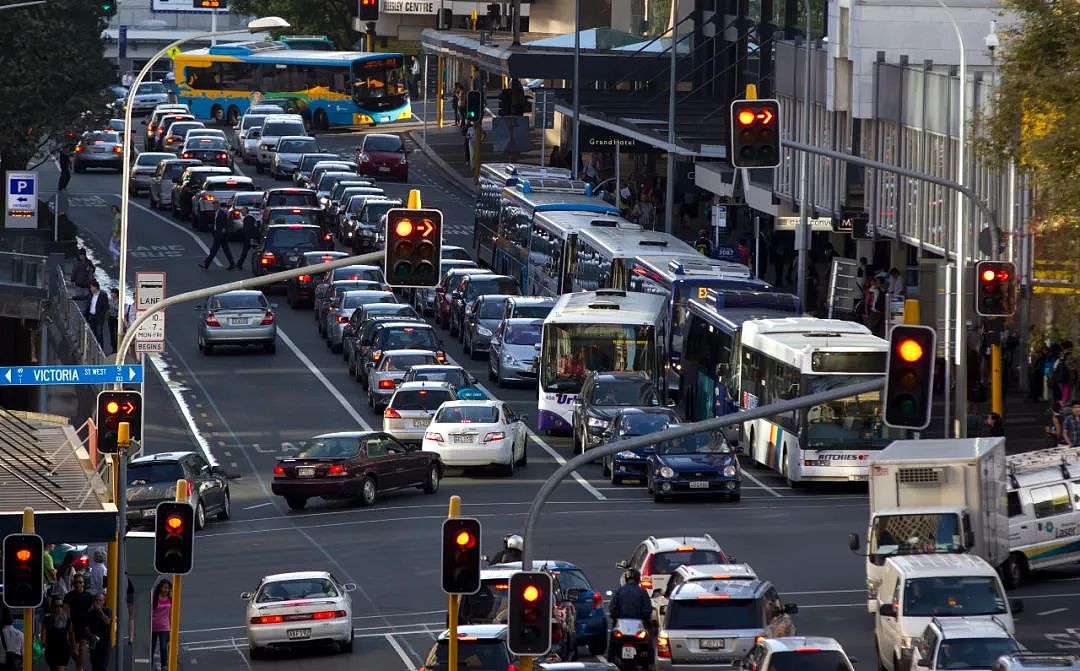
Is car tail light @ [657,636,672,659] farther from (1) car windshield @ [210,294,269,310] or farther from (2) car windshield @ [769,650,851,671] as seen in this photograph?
(1) car windshield @ [210,294,269,310]

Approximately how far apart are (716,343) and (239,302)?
42.5ft

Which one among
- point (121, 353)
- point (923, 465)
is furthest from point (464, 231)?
point (121, 353)

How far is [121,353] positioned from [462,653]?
5.24 metres

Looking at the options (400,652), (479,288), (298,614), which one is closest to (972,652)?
(400,652)

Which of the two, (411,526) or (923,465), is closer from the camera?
(923,465)

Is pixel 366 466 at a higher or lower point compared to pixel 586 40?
lower

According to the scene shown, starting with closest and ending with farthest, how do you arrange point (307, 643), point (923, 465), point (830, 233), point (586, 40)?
point (307, 643) → point (923, 465) → point (830, 233) → point (586, 40)

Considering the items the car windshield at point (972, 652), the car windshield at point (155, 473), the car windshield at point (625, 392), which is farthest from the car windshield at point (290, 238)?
the car windshield at point (972, 652)

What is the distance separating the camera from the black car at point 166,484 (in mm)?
36250

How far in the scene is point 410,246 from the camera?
2167cm

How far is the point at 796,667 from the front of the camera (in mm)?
22734

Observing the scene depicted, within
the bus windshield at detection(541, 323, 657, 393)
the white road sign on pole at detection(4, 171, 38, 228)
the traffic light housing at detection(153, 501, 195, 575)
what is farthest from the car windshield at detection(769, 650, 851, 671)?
the white road sign on pole at detection(4, 171, 38, 228)

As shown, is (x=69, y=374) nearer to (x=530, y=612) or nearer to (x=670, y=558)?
(x=530, y=612)

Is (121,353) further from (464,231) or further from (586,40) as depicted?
(586,40)
